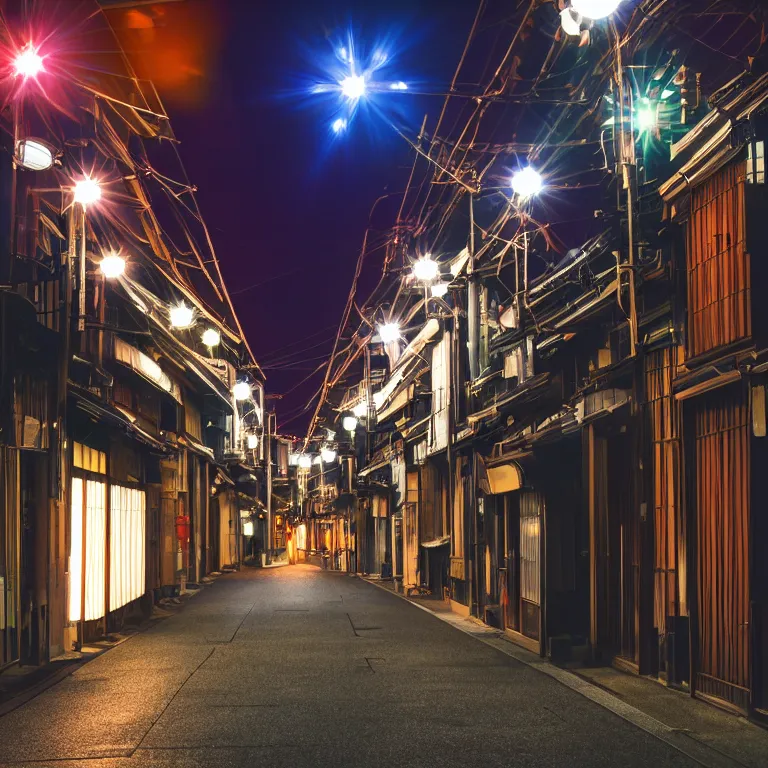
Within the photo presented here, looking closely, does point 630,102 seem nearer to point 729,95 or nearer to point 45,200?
point 729,95

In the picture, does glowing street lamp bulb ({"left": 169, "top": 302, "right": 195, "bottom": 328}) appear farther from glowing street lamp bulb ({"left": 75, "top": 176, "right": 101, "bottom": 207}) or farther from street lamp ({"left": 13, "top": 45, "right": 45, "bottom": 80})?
street lamp ({"left": 13, "top": 45, "right": 45, "bottom": 80})

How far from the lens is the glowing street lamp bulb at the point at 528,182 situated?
19078mm

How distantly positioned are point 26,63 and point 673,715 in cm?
1476

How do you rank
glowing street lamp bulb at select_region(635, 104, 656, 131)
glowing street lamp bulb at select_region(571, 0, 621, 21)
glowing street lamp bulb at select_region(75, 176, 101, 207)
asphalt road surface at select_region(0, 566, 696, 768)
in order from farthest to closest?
glowing street lamp bulb at select_region(75, 176, 101, 207) < glowing street lamp bulb at select_region(635, 104, 656, 131) < glowing street lamp bulb at select_region(571, 0, 621, 21) < asphalt road surface at select_region(0, 566, 696, 768)

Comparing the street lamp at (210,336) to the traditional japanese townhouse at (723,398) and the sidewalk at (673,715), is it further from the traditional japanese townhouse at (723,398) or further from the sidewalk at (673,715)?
the traditional japanese townhouse at (723,398)

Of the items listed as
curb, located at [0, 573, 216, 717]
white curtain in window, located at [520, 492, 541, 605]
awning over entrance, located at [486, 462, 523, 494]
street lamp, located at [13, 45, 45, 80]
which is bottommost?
curb, located at [0, 573, 216, 717]

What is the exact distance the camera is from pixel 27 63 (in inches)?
647

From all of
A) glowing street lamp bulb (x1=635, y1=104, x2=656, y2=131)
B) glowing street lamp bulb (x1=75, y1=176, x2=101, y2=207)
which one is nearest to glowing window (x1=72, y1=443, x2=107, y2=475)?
glowing street lamp bulb (x1=75, y1=176, x2=101, y2=207)

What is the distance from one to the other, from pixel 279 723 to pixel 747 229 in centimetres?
868

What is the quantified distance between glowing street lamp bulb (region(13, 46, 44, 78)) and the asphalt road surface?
10605 mm

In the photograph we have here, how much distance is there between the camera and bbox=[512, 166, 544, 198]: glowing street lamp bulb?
19078 mm

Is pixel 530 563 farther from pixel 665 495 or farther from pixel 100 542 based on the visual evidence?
pixel 100 542

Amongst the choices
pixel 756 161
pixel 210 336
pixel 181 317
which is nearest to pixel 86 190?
pixel 181 317

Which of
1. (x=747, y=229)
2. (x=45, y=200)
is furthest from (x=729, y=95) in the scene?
(x=45, y=200)
